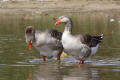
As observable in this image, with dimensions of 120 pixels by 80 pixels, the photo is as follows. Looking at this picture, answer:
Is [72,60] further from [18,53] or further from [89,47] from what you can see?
[18,53]

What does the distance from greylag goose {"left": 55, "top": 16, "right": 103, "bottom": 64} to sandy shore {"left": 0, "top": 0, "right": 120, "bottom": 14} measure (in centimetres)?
3511

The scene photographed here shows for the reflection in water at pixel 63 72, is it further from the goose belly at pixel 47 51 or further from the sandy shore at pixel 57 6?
the sandy shore at pixel 57 6

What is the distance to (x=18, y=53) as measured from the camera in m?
18.2

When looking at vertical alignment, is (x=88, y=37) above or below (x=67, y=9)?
above

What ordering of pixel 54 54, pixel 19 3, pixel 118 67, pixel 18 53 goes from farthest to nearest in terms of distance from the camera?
pixel 19 3 < pixel 18 53 < pixel 54 54 < pixel 118 67

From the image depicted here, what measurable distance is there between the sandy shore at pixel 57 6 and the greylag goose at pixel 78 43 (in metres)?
35.1

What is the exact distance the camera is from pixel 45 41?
1622 centimetres

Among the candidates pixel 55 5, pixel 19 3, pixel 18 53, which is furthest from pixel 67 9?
pixel 18 53

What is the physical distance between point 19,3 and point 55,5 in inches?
206

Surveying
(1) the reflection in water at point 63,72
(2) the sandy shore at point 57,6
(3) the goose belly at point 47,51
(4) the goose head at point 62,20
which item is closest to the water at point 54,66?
(1) the reflection in water at point 63,72

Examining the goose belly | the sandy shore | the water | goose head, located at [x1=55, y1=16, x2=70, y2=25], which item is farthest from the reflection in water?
the sandy shore

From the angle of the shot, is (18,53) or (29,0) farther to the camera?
(29,0)

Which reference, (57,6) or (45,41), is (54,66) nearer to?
(45,41)

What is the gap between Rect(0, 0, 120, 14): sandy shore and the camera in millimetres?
51812
